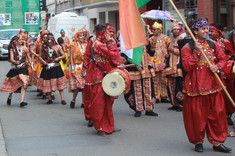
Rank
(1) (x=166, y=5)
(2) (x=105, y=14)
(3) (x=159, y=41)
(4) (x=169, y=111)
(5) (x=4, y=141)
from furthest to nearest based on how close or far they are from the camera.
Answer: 1. (2) (x=105, y=14)
2. (1) (x=166, y=5)
3. (3) (x=159, y=41)
4. (4) (x=169, y=111)
5. (5) (x=4, y=141)

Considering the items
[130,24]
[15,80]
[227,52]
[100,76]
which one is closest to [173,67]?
[227,52]

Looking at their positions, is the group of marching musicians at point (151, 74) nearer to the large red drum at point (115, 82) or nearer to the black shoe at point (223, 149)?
the black shoe at point (223, 149)

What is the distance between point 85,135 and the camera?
26.3 feet

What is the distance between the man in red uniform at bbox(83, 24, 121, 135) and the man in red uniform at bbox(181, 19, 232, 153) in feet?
5.75

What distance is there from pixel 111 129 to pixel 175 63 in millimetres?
3561

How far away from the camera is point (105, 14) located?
37.7 m

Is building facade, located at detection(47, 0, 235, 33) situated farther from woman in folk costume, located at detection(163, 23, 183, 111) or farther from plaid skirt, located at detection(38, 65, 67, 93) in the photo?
plaid skirt, located at detection(38, 65, 67, 93)

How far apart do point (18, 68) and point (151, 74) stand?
3660mm

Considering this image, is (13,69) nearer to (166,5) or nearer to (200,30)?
(200,30)

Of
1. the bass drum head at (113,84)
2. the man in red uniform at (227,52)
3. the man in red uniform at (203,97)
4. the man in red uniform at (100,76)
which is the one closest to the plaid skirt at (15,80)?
the man in red uniform at (100,76)

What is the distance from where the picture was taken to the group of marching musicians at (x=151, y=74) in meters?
6.49

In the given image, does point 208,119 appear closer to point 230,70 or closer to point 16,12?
→ point 230,70

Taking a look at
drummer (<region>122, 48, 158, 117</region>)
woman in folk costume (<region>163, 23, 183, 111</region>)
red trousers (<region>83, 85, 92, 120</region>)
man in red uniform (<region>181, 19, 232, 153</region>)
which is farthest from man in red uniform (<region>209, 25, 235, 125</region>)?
red trousers (<region>83, 85, 92, 120</region>)

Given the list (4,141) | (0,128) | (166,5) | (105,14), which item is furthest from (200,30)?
(105,14)
